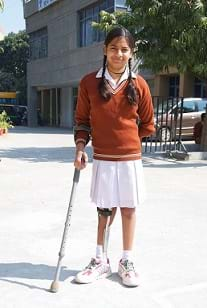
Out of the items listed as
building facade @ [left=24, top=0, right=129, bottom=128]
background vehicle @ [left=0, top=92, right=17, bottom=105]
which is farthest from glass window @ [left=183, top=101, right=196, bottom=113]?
background vehicle @ [left=0, top=92, right=17, bottom=105]

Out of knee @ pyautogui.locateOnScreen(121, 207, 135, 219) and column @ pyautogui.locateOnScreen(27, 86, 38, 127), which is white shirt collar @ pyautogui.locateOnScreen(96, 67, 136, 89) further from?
column @ pyautogui.locateOnScreen(27, 86, 38, 127)

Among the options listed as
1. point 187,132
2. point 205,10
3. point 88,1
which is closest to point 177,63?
point 205,10

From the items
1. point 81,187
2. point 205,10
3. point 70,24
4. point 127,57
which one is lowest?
point 81,187

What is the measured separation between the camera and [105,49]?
364cm

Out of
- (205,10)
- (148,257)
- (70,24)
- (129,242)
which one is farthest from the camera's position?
(70,24)

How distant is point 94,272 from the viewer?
372 centimetres

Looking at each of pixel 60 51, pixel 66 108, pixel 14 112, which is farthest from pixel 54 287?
pixel 14 112

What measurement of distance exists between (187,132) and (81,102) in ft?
49.2

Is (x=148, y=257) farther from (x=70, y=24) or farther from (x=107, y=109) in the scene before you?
(x=70, y=24)

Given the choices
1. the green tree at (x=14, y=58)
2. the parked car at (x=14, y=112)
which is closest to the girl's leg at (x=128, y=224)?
the parked car at (x=14, y=112)

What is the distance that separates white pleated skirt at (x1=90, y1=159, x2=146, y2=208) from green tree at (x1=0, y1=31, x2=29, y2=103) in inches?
1821

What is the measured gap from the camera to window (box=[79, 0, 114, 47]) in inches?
1040

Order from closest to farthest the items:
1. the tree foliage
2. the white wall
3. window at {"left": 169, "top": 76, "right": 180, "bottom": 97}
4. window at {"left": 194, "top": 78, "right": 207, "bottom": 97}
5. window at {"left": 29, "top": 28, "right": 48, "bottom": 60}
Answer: the tree foliage < window at {"left": 194, "top": 78, "right": 207, "bottom": 97} < window at {"left": 169, "top": 76, "right": 180, "bottom": 97} < the white wall < window at {"left": 29, "top": 28, "right": 48, "bottom": 60}

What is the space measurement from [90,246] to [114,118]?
157cm
